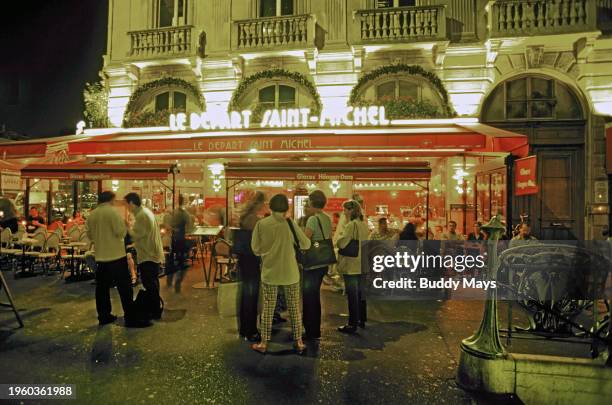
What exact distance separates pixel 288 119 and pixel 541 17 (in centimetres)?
744

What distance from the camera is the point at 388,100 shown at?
11914 mm

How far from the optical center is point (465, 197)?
444 inches

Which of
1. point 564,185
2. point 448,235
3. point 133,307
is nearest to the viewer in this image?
point 133,307

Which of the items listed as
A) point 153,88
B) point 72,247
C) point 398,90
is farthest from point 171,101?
point 398,90

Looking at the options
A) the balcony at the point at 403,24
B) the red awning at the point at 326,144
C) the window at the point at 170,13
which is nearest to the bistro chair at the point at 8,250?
the red awning at the point at 326,144

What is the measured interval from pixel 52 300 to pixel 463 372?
22.0 feet

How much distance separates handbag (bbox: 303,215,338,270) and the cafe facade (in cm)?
445

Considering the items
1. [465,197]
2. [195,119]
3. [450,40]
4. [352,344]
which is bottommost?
[352,344]

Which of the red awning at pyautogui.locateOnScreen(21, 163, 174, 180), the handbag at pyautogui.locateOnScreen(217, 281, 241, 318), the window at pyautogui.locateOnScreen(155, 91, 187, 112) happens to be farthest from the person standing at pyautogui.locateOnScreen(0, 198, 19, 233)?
the handbag at pyautogui.locateOnScreen(217, 281, 241, 318)

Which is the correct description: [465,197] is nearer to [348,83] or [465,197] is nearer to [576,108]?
[576,108]

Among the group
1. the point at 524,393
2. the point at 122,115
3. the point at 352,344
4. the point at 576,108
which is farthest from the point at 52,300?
the point at 576,108

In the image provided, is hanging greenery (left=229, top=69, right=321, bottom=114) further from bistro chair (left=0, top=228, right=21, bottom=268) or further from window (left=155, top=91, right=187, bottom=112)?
bistro chair (left=0, top=228, right=21, bottom=268)

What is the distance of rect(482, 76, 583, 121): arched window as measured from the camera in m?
11.3

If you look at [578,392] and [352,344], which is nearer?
[578,392]
